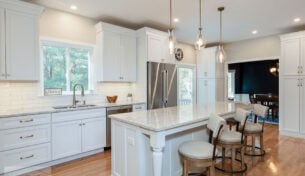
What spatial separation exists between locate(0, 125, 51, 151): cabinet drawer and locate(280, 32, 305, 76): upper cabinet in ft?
18.2

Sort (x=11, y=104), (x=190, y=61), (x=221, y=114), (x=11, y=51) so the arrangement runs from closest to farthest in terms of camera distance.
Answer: (x=221, y=114), (x=11, y=51), (x=11, y=104), (x=190, y=61)

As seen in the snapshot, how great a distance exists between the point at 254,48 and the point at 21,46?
5938mm

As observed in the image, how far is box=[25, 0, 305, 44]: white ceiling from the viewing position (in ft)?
11.2

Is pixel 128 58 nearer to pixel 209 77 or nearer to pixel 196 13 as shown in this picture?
pixel 196 13

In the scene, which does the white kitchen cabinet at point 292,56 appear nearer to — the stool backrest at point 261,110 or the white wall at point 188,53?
the stool backrest at point 261,110

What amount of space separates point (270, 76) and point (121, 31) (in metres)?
6.70

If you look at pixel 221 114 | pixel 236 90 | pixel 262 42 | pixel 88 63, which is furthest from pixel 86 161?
pixel 236 90

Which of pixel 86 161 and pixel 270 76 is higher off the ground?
pixel 270 76

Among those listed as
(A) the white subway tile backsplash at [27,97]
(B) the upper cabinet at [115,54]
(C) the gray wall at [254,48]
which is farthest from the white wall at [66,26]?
(C) the gray wall at [254,48]

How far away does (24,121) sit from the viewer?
2.80 m

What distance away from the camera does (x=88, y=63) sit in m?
4.22

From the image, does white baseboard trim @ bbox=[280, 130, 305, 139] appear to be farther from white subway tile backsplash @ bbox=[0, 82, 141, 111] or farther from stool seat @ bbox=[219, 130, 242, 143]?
white subway tile backsplash @ bbox=[0, 82, 141, 111]

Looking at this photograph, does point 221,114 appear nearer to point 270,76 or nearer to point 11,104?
point 11,104

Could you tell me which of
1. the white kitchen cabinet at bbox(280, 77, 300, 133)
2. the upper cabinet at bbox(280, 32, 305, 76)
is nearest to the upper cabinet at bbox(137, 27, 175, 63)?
the upper cabinet at bbox(280, 32, 305, 76)
